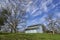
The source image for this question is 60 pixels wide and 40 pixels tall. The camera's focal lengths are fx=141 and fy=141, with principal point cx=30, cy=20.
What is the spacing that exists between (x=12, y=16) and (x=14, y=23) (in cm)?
45

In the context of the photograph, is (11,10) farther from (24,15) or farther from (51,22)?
(51,22)

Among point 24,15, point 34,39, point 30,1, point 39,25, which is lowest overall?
point 34,39

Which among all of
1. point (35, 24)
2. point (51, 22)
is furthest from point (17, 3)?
point (51, 22)

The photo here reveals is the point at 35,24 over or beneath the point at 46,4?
beneath

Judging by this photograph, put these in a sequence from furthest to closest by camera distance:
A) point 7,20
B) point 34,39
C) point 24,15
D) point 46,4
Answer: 1. point 7,20
2. point 24,15
3. point 46,4
4. point 34,39

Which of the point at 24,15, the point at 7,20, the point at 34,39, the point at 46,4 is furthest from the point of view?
the point at 7,20

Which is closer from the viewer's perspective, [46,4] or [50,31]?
[46,4]

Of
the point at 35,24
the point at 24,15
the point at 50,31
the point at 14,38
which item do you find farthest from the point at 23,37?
the point at 50,31

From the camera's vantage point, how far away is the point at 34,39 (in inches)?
253

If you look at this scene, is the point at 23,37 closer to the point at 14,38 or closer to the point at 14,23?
the point at 14,38

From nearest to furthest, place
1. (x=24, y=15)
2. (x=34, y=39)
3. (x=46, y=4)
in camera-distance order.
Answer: (x=34, y=39)
(x=46, y=4)
(x=24, y=15)

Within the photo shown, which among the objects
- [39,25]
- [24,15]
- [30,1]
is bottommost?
[39,25]

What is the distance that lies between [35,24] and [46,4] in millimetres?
1145

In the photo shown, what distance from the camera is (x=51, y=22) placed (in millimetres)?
7875
